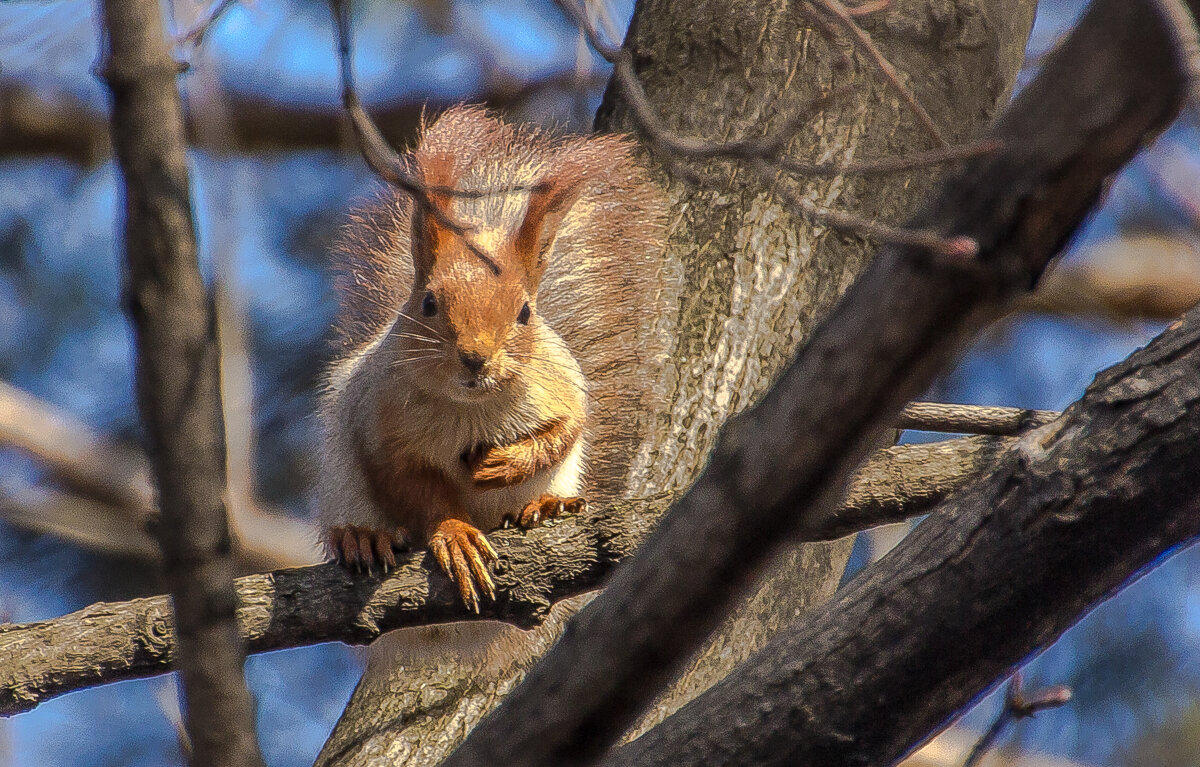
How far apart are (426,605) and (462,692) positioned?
672 millimetres

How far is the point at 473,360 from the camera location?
2.18 m

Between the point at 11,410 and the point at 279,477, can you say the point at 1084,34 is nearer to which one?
the point at 11,410

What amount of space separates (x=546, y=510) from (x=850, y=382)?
1.48 metres

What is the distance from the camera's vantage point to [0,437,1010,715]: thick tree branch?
1.97m

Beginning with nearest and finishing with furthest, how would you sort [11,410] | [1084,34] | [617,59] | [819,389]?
[1084,34]
[819,389]
[617,59]
[11,410]

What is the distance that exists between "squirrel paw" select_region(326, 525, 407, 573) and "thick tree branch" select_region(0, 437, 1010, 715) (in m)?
0.02

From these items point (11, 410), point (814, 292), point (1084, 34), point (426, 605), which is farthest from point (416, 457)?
point (11, 410)

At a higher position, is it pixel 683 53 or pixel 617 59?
pixel 683 53

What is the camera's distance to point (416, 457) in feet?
7.93

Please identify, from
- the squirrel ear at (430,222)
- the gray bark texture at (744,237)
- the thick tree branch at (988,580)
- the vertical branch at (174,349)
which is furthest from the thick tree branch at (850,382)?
the gray bark texture at (744,237)

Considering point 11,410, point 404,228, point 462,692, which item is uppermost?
point 11,410

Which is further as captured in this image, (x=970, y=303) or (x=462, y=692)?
(x=462, y=692)

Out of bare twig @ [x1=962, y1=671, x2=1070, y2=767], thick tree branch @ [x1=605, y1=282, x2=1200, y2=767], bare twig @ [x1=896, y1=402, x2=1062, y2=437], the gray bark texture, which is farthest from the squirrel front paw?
bare twig @ [x1=962, y1=671, x2=1070, y2=767]

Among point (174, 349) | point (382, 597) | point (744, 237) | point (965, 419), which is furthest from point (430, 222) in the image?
point (174, 349)
